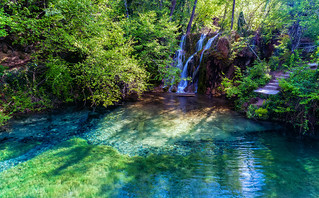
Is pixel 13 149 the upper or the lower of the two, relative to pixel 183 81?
lower

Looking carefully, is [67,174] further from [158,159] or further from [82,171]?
[158,159]

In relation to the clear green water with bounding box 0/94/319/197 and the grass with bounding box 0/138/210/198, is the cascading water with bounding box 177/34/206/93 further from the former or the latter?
the grass with bounding box 0/138/210/198

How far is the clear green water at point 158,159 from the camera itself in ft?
11.4

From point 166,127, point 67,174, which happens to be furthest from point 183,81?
point 67,174

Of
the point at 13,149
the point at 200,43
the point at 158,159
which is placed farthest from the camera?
the point at 200,43

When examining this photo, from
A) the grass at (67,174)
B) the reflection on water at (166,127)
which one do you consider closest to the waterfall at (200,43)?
the reflection on water at (166,127)

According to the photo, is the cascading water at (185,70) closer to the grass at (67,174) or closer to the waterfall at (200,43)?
the waterfall at (200,43)

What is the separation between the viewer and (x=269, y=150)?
529cm

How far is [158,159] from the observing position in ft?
15.5

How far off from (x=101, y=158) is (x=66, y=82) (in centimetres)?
615

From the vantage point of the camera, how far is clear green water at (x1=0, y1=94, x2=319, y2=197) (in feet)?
11.4

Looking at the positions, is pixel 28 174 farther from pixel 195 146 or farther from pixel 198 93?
pixel 198 93

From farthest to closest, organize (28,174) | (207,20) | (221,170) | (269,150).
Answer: (207,20)
(269,150)
(221,170)
(28,174)

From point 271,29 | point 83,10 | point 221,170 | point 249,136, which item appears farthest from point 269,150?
point 271,29
